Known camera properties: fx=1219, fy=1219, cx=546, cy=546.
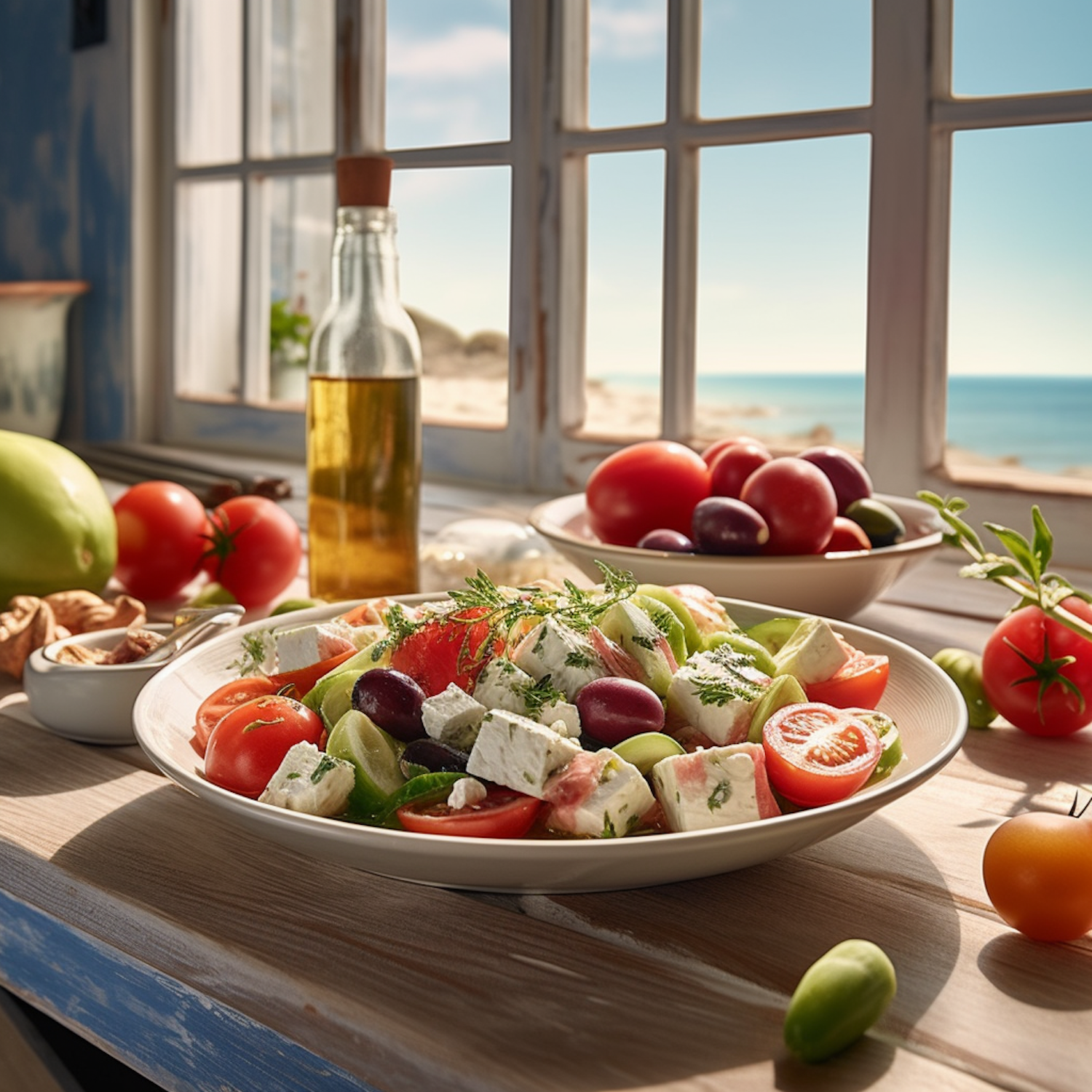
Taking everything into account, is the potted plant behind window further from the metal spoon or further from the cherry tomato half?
the cherry tomato half

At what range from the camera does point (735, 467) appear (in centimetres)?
123

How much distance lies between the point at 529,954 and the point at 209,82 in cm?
244

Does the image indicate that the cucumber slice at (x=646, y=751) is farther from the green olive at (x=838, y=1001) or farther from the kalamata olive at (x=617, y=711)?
the green olive at (x=838, y=1001)

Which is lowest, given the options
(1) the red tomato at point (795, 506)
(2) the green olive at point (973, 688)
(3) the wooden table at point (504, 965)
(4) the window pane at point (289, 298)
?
(3) the wooden table at point (504, 965)

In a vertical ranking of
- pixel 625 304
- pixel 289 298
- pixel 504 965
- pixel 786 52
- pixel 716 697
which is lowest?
pixel 504 965

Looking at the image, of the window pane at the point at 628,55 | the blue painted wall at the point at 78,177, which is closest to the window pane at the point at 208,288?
the blue painted wall at the point at 78,177

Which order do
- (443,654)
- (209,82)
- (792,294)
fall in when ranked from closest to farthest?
(443,654) → (209,82) → (792,294)

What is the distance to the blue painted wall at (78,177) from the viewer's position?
2.61 meters

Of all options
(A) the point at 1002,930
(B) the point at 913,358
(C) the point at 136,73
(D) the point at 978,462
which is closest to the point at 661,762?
(A) the point at 1002,930

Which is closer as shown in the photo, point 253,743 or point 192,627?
point 253,743

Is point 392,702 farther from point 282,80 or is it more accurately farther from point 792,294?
point 792,294

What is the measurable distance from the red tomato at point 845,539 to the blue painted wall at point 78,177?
194cm

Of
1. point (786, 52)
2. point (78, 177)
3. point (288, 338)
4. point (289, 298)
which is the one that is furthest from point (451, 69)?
point (78, 177)

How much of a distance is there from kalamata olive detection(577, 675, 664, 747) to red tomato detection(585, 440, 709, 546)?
0.60 metres
